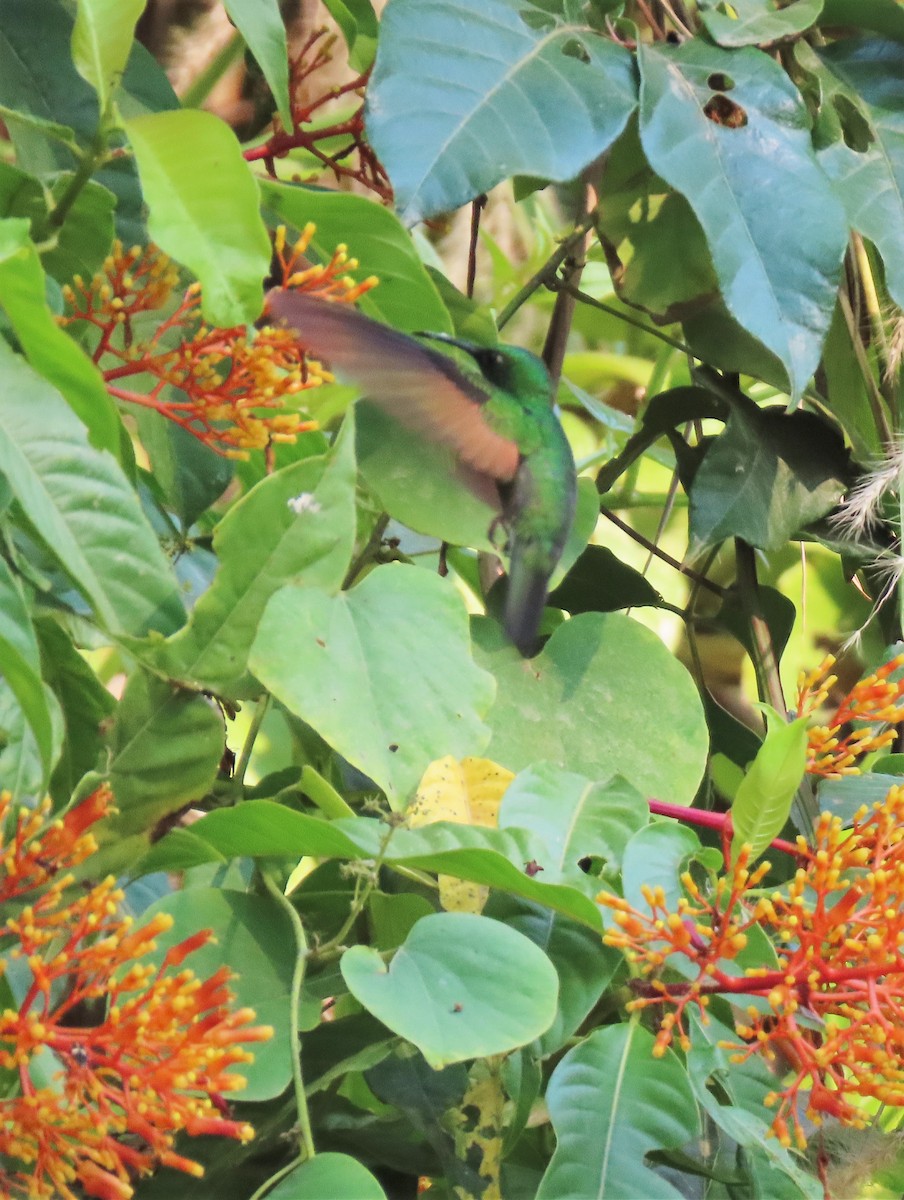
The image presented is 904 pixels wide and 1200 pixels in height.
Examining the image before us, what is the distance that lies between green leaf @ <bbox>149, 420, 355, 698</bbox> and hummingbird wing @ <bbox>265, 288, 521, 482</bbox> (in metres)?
0.17

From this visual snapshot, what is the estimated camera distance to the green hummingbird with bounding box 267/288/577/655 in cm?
77

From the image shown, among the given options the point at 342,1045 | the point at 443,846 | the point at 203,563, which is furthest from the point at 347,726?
the point at 203,563

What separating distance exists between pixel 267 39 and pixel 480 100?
0.43 ft

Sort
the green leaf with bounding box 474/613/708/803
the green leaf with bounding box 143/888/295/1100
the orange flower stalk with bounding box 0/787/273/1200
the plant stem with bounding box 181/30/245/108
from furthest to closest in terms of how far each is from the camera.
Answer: the plant stem with bounding box 181/30/245/108
the green leaf with bounding box 474/613/708/803
the green leaf with bounding box 143/888/295/1100
the orange flower stalk with bounding box 0/787/273/1200

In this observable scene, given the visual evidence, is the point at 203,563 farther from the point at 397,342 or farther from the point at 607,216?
the point at 607,216

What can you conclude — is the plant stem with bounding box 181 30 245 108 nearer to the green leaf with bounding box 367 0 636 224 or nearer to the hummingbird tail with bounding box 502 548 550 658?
the green leaf with bounding box 367 0 636 224

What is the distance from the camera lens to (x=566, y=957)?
61 cm

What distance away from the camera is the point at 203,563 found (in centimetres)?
90

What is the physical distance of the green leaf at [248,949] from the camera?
1.79ft

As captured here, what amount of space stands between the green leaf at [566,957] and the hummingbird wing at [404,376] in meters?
0.33

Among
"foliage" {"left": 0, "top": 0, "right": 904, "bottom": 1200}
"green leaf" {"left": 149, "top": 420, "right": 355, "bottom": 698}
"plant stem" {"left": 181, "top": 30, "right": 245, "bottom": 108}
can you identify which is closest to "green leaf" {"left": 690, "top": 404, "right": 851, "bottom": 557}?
"foliage" {"left": 0, "top": 0, "right": 904, "bottom": 1200}

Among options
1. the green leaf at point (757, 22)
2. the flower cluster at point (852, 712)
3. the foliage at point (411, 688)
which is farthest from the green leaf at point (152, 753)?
the green leaf at point (757, 22)

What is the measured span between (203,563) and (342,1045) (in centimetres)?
40

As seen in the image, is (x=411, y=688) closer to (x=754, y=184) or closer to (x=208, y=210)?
(x=208, y=210)
